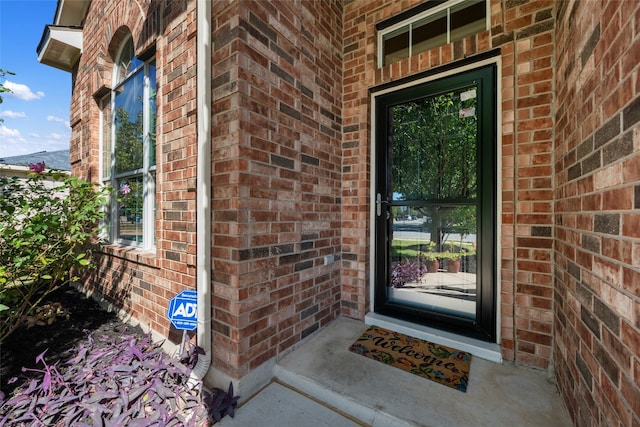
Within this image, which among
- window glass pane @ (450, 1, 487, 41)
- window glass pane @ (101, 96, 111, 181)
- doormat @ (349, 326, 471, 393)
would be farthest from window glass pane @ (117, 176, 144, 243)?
window glass pane @ (450, 1, 487, 41)

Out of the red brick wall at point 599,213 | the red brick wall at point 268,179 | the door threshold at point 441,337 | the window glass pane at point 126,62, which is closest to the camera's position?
the red brick wall at point 599,213

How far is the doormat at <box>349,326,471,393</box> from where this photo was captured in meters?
1.70

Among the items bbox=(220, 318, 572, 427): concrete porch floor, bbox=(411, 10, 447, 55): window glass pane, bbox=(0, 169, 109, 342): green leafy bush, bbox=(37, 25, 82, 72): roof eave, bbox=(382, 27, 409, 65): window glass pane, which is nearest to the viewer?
bbox=(220, 318, 572, 427): concrete porch floor

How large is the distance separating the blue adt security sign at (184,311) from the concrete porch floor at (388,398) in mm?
635

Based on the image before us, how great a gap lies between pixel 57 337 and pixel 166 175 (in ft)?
6.16

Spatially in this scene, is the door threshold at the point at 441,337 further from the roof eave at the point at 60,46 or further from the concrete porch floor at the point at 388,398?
the roof eave at the point at 60,46

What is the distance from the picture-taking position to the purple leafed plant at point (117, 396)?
1.44 meters

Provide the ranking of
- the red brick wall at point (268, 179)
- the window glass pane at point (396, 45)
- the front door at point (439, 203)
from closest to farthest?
the red brick wall at point (268, 179) → the front door at point (439, 203) → the window glass pane at point (396, 45)

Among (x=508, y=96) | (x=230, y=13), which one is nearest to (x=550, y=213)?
(x=508, y=96)

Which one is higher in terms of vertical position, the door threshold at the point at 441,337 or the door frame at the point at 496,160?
the door frame at the point at 496,160

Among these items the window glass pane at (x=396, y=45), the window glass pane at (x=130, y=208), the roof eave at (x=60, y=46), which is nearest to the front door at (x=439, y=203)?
the window glass pane at (x=396, y=45)

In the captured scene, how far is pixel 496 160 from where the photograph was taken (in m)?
1.97

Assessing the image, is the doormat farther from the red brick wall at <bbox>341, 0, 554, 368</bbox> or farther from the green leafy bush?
the green leafy bush

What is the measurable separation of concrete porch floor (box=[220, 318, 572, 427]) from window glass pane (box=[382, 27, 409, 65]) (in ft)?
8.98
